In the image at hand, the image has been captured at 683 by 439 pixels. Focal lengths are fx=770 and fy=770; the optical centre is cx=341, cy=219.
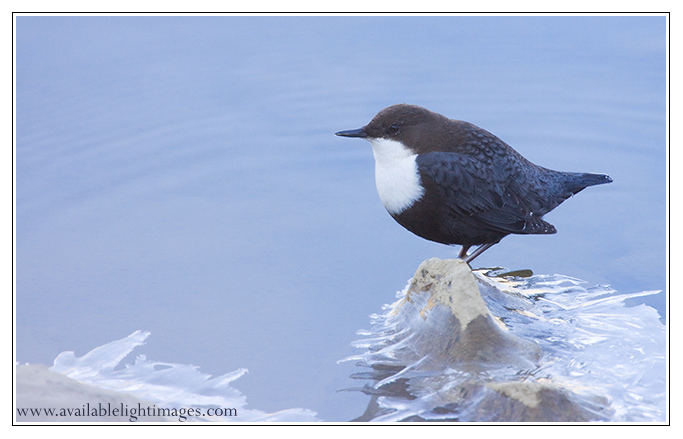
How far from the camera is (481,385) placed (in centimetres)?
348

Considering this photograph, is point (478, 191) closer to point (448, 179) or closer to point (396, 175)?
point (448, 179)

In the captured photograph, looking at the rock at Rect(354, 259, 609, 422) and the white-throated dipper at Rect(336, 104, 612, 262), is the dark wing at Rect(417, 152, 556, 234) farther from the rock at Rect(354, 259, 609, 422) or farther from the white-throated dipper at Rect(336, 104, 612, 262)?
the rock at Rect(354, 259, 609, 422)

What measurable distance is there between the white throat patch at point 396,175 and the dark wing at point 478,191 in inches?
2.4

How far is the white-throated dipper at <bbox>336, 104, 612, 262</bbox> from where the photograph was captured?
452 centimetres

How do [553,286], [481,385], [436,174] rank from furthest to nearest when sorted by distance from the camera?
[553,286] < [436,174] < [481,385]

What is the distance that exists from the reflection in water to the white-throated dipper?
15.7 inches

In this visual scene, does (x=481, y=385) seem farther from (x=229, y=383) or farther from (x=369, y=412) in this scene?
(x=229, y=383)

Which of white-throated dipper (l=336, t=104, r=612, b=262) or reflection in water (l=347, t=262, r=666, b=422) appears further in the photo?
white-throated dipper (l=336, t=104, r=612, b=262)

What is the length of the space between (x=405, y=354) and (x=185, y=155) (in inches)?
136

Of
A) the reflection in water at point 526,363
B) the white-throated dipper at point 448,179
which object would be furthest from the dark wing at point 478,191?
the reflection in water at point 526,363

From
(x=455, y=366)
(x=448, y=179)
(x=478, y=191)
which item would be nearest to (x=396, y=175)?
(x=448, y=179)

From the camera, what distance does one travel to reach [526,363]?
3.73m

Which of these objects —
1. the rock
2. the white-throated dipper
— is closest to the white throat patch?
the white-throated dipper

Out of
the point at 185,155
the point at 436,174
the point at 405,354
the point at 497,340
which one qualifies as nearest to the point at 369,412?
the point at 405,354
